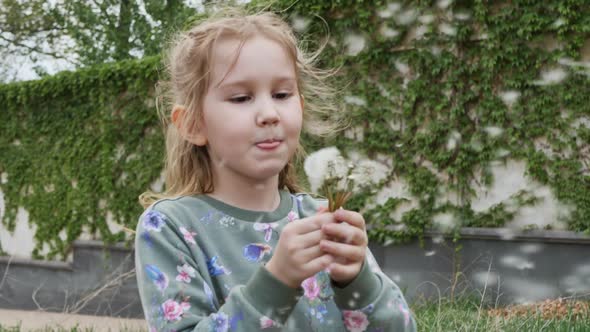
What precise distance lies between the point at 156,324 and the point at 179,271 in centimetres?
10

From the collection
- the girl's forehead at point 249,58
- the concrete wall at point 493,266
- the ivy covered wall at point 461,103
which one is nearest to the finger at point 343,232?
the girl's forehead at point 249,58

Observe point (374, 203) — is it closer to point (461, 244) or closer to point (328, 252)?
point (461, 244)

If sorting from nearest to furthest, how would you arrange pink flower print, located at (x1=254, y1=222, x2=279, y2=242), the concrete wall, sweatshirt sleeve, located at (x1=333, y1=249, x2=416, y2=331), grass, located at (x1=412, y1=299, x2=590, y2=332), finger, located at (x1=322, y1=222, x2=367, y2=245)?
1. finger, located at (x1=322, y1=222, x2=367, y2=245)
2. sweatshirt sleeve, located at (x1=333, y1=249, x2=416, y2=331)
3. pink flower print, located at (x1=254, y1=222, x2=279, y2=242)
4. grass, located at (x1=412, y1=299, x2=590, y2=332)
5. the concrete wall

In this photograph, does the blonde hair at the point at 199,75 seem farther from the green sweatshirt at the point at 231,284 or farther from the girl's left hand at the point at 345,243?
the girl's left hand at the point at 345,243

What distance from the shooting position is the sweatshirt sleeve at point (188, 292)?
4.12 ft

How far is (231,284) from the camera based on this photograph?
145 centimetres

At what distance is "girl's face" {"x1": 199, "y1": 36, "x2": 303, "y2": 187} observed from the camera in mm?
1439

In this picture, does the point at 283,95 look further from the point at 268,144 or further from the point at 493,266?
the point at 493,266

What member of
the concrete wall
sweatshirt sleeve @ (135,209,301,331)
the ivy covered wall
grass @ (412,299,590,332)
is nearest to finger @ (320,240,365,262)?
sweatshirt sleeve @ (135,209,301,331)

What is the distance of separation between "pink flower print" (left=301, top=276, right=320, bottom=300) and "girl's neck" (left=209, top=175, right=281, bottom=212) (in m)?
0.19

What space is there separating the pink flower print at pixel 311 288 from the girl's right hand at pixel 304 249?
0.28 metres

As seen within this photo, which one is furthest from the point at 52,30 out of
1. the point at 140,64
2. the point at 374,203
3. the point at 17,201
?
the point at 374,203

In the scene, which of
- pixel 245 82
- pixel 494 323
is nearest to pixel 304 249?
pixel 245 82

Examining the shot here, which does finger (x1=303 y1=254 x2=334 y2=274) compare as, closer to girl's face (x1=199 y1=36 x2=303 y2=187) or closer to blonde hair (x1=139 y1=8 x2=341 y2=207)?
girl's face (x1=199 y1=36 x2=303 y2=187)
